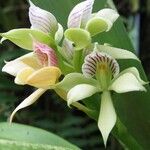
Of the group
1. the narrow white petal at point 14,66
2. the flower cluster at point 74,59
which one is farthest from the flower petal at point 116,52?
the narrow white petal at point 14,66

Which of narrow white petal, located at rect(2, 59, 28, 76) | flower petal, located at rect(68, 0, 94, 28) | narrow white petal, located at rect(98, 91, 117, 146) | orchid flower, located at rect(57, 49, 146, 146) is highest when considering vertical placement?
flower petal, located at rect(68, 0, 94, 28)

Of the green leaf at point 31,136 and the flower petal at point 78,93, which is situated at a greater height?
the flower petal at point 78,93

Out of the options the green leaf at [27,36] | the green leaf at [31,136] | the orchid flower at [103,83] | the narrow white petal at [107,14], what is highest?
the narrow white petal at [107,14]

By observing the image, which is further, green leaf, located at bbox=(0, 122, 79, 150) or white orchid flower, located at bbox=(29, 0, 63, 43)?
green leaf, located at bbox=(0, 122, 79, 150)

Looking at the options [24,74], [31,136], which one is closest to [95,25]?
[24,74]

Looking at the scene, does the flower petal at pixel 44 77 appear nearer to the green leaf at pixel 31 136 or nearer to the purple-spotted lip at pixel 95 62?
the purple-spotted lip at pixel 95 62

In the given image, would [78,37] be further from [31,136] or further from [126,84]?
[31,136]

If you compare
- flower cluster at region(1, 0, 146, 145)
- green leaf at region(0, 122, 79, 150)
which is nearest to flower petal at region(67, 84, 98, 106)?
flower cluster at region(1, 0, 146, 145)

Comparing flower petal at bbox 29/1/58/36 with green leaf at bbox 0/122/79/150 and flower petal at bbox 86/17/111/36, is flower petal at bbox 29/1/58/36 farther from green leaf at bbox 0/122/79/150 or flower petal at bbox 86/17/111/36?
green leaf at bbox 0/122/79/150
